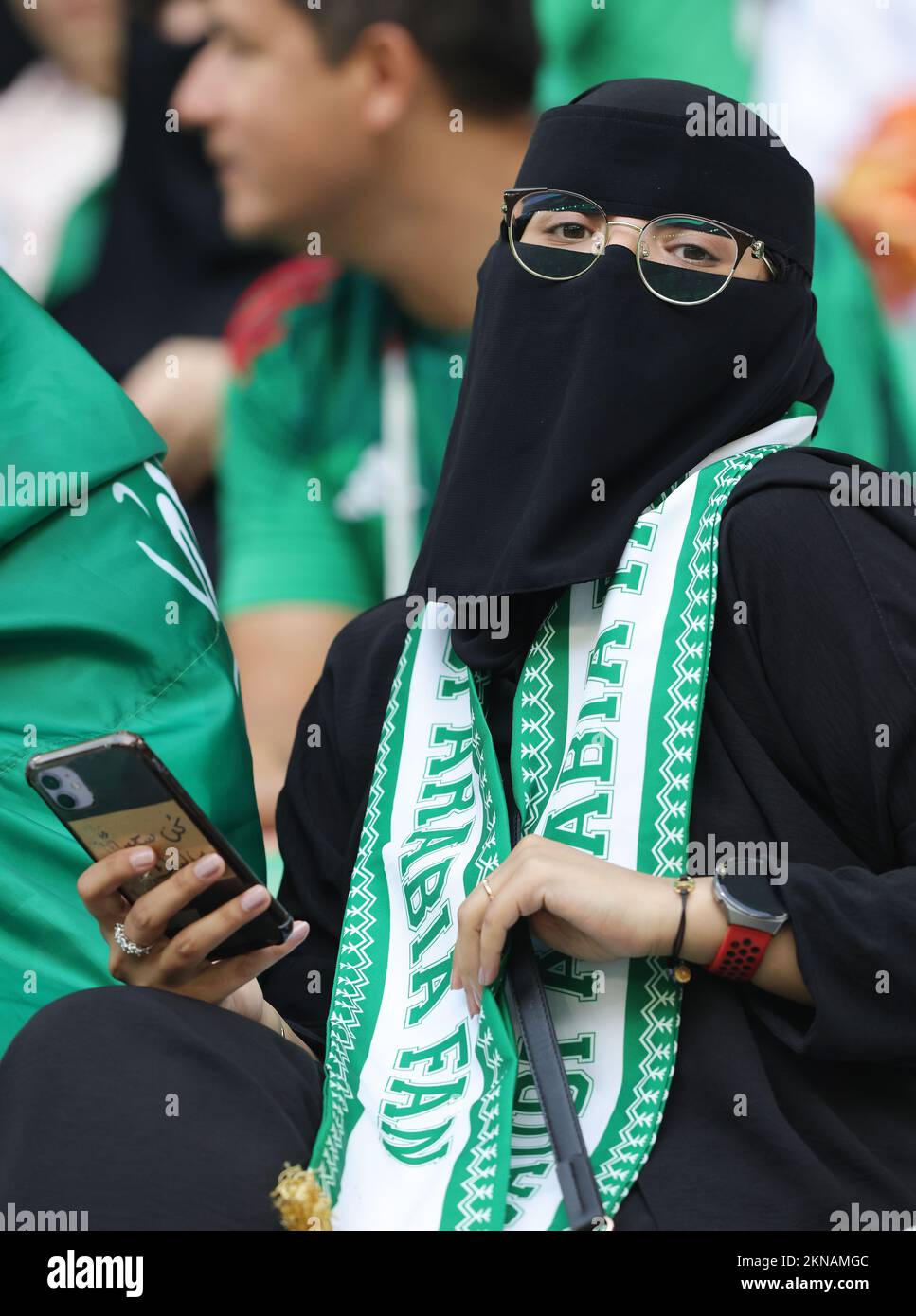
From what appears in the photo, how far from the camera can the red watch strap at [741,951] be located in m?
1.38

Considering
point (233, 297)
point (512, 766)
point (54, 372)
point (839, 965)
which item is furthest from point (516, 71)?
point (839, 965)


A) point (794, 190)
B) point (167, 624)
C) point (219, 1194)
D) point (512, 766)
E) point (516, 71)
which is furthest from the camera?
point (516, 71)

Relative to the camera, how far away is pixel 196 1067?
1.41 m

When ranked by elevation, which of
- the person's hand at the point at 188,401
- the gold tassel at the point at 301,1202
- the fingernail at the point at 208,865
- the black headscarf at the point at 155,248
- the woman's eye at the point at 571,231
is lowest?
the gold tassel at the point at 301,1202

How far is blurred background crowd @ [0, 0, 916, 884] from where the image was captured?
9.52ft

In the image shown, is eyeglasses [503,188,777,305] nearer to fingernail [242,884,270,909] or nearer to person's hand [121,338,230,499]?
fingernail [242,884,270,909]

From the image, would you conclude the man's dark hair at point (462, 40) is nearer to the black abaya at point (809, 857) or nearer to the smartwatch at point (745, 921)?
the black abaya at point (809, 857)

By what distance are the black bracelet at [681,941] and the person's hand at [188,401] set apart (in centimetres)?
180

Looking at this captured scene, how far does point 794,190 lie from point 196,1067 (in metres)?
1.06

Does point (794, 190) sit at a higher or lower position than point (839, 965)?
higher

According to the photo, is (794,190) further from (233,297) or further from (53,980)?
(233,297)

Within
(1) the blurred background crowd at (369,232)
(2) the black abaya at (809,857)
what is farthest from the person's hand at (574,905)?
(1) the blurred background crowd at (369,232)

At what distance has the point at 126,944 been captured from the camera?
1.52 m

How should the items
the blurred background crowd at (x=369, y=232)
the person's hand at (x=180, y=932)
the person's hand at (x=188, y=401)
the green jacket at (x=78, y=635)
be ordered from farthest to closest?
the person's hand at (x=188, y=401) → the blurred background crowd at (x=369, y=232) → the green jacket at (x=78, y=635) → the person's hand at (x=180, y=932)
